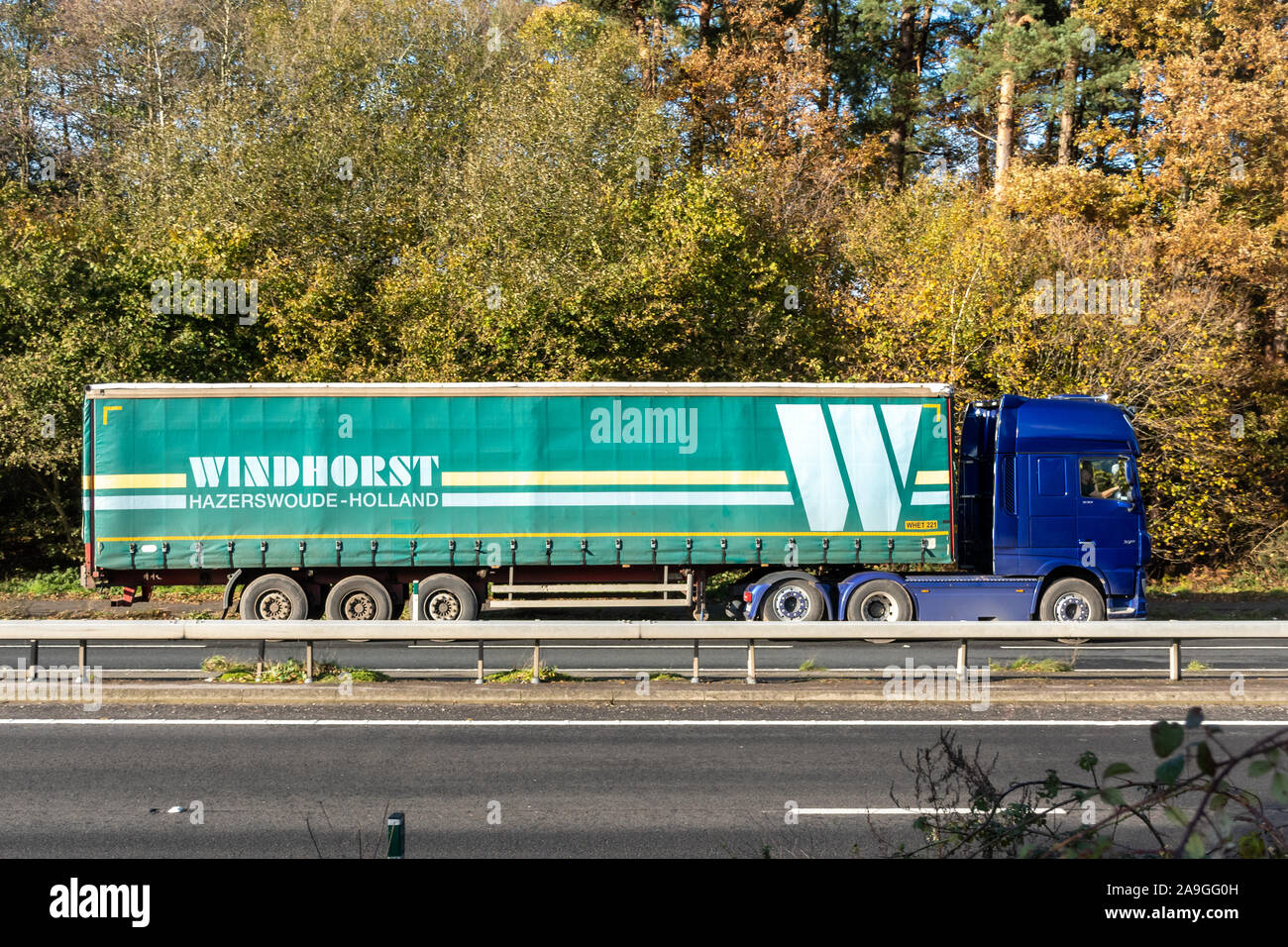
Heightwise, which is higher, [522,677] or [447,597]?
[447,597]

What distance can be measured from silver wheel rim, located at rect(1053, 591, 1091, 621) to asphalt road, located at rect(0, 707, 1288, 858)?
6441 millimetres

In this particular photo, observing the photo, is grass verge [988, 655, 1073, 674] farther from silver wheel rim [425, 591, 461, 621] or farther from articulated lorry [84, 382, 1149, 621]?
silver wheel rim [425, 591, 461, 621]

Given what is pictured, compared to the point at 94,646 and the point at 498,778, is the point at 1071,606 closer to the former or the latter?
the point at 498,778

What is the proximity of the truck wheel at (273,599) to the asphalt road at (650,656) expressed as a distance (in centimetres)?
56

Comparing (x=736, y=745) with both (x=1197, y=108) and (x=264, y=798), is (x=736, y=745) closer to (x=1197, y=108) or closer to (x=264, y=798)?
(x=264, y=798)

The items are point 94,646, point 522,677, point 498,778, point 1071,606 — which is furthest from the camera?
point 1071,606

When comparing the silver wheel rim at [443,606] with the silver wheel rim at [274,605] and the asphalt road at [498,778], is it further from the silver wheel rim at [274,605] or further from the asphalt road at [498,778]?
the asphalt road at [498,778]

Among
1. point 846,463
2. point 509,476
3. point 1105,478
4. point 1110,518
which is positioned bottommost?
point 1110,518

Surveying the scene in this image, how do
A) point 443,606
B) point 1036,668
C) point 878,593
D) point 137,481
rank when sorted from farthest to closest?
1. point 443,606
2. point 878,593
3. point 137,481
4. point 1036,668

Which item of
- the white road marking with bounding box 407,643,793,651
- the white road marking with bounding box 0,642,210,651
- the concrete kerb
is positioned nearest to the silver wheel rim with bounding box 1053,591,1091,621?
the white road marking with bounding box 407,643,793,651

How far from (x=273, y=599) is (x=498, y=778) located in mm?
10024

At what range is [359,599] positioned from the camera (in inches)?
694

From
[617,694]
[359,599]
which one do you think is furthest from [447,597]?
[617,694]
